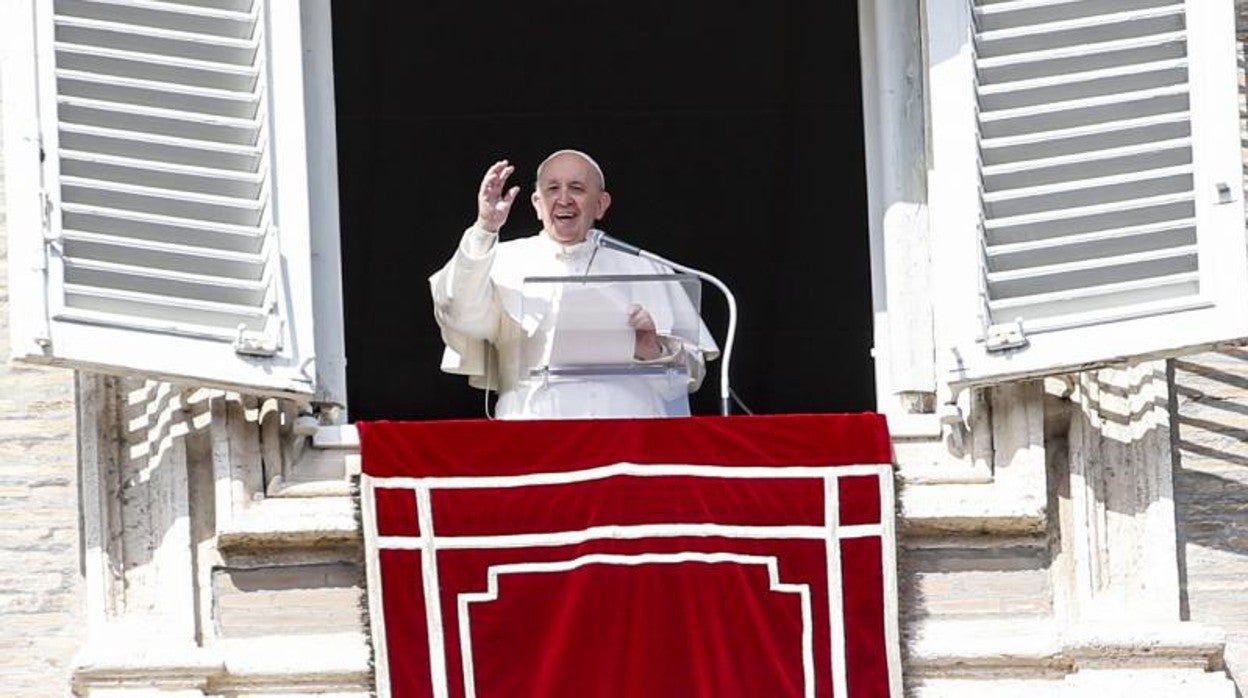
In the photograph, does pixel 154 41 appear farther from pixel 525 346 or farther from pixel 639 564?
pixel 639 564

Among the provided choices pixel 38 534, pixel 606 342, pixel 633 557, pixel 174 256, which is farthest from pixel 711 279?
pixel 38 534

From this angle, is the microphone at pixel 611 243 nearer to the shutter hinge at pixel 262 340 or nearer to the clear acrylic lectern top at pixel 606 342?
the clear acrylic lectern top at pixel 606 342

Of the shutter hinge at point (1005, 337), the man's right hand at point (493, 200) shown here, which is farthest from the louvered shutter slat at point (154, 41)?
the shutter hinge at point (1005, 337)

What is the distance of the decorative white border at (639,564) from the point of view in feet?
28.9

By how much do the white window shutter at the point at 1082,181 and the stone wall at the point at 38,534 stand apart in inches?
Result: 73.2

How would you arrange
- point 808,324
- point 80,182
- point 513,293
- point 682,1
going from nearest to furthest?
1. point 80,182
2. point 513,293
3. point 682,1
4. point 808,324

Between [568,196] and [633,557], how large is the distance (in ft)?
4.05

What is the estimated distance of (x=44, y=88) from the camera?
888cm

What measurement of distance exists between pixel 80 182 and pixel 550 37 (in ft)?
14.8

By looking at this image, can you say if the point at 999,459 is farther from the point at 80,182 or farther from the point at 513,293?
the point at 80,182

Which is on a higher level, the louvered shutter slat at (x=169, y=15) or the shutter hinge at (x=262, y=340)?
the louvered shutter slat at (x=169, y=15)

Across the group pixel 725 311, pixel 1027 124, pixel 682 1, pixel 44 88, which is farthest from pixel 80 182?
pixel 725 311

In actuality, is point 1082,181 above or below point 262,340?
above

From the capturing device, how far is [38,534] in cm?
913
